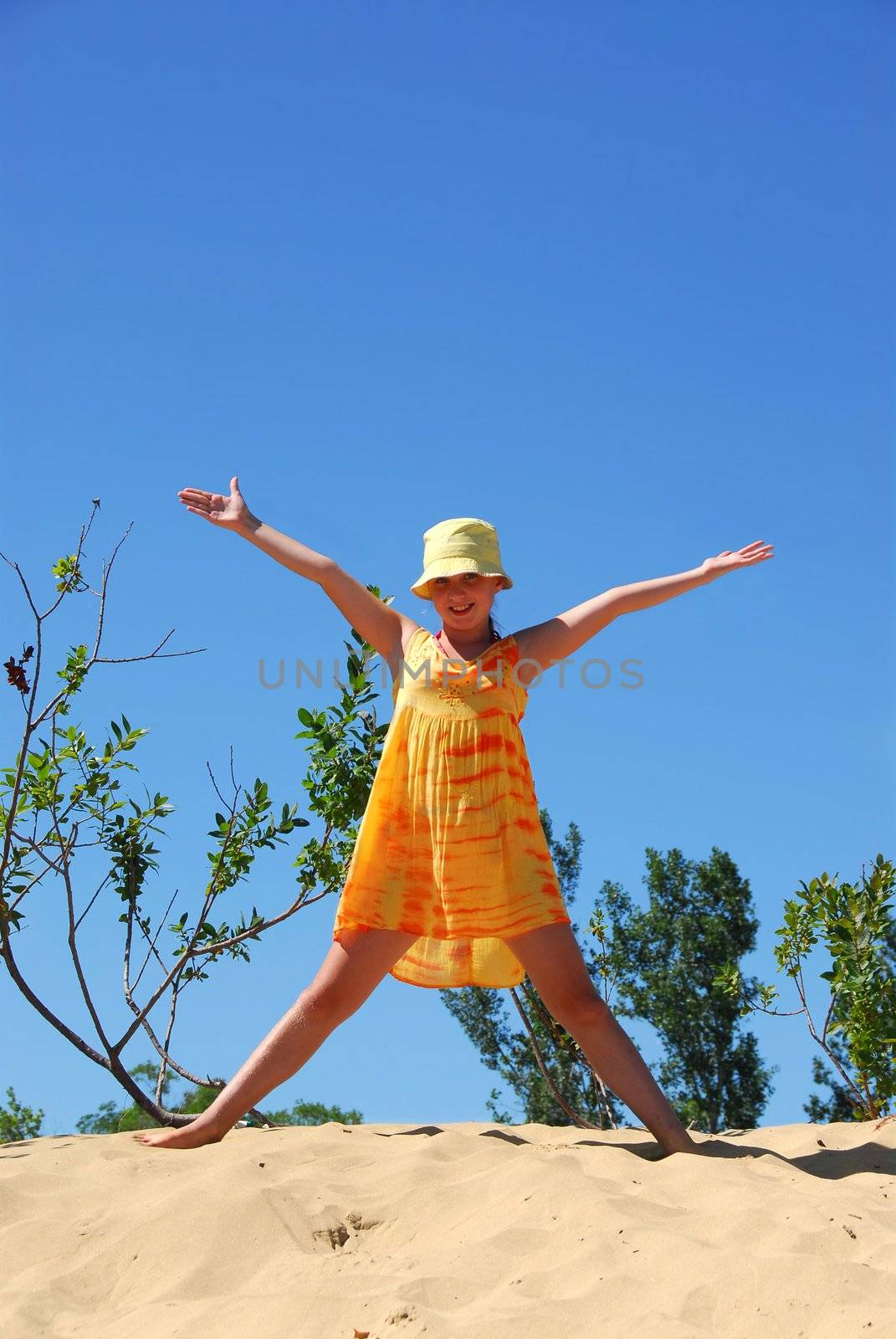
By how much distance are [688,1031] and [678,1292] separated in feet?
22.7

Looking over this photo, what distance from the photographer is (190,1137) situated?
4.41 meters

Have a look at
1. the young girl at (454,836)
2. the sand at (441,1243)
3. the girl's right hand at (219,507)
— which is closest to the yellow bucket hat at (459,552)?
the young girl at (454,836)

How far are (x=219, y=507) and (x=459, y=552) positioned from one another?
2.92ft

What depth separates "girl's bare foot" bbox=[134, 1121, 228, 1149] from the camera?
14.4 ft

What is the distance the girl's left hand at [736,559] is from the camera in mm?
4754

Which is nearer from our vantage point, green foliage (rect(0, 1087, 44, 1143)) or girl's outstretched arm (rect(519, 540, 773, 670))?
girl's outstretched arm (rect(519, 540, 773, 670))

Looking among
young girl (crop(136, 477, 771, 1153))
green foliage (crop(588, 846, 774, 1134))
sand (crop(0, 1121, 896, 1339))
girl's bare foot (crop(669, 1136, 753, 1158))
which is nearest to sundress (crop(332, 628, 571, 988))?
young girl (crop(136, 477, 771, 1153))

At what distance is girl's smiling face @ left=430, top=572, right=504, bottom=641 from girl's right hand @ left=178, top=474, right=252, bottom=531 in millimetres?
724

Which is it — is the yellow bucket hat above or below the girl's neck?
above

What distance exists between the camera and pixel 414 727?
4566mm

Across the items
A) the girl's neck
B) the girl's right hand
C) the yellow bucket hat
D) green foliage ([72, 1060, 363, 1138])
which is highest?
the girl's right hand

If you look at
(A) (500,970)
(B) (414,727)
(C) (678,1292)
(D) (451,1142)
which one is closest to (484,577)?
(B) (414,727)

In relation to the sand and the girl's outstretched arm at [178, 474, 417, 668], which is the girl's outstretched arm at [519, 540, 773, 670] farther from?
the sand

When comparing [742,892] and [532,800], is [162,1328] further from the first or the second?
[742,892]
